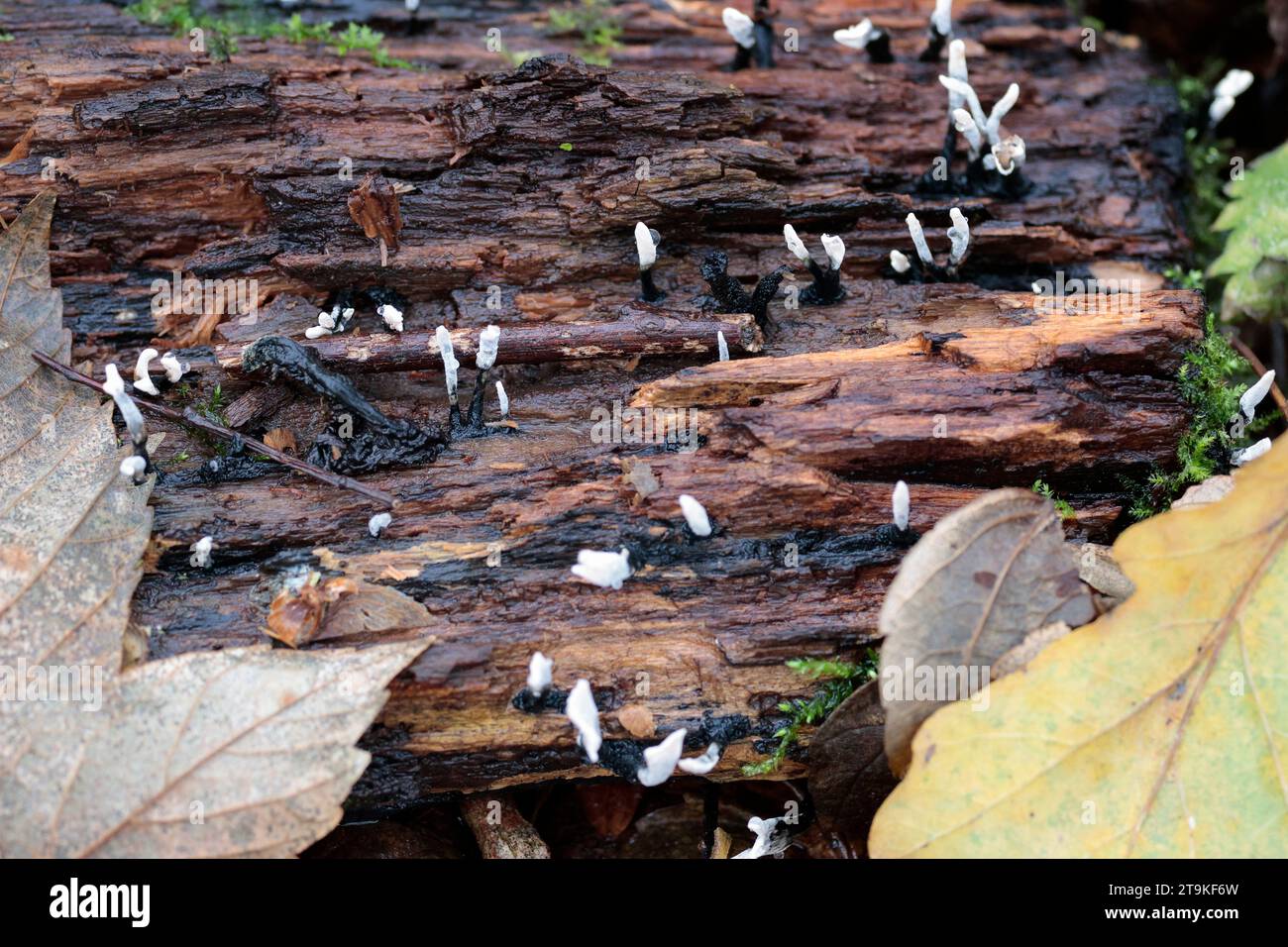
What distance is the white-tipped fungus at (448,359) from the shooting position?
13.6 feet

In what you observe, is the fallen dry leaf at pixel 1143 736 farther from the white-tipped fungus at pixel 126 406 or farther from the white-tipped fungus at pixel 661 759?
the white-tipped fungus at pixel 126 406

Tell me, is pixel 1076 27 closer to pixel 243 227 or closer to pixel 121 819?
pixel 243 227

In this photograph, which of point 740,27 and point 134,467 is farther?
point 740,27

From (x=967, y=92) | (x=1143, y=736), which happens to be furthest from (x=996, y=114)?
(x=1143, y=736)

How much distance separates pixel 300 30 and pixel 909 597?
171 inches

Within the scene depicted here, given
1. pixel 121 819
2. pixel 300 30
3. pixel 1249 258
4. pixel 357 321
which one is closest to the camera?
pixel 121 819

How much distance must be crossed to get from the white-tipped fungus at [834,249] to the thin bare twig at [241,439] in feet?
7.17

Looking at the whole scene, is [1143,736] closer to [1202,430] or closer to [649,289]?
[1202,430]

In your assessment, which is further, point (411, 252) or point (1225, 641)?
point (411, 252)

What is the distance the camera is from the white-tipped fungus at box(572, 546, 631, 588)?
3.64m

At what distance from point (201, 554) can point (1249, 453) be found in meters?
4.19

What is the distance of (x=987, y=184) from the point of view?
5.13m

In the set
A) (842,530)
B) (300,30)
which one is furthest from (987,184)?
(300,30)

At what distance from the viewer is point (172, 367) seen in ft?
14.1
